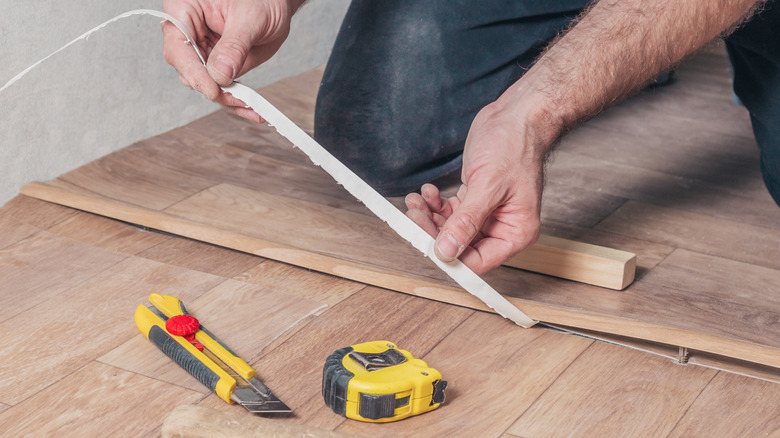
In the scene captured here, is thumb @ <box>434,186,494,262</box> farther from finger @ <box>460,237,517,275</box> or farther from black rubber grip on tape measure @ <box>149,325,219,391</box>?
black rubber grip on tape measure @ <box>149,325,219,391</box>

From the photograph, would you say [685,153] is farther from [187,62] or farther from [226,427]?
[226,427]

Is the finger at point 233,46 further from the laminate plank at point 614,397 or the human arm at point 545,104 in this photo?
the laminate plank at point 614,397

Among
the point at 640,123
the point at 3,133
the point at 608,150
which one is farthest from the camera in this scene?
the point at 640,123

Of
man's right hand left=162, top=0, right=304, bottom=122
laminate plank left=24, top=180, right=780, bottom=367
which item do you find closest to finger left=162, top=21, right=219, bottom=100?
man's right hand left=162, top=0, right=304, bottom=122

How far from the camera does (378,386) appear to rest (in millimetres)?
838

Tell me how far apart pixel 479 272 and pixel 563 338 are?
141 mm

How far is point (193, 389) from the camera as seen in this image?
91 cm

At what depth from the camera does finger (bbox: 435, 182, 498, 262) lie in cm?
95

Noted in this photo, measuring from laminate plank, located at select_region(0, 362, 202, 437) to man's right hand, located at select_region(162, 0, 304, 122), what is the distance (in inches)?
14.7

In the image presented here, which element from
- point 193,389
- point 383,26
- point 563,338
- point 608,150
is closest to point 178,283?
point 193,389

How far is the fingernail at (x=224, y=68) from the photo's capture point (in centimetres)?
103

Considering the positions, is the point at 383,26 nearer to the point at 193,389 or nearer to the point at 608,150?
the point at 608,150

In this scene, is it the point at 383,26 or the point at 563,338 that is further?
the point at 383,26

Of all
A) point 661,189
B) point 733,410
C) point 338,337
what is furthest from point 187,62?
point 661,189
